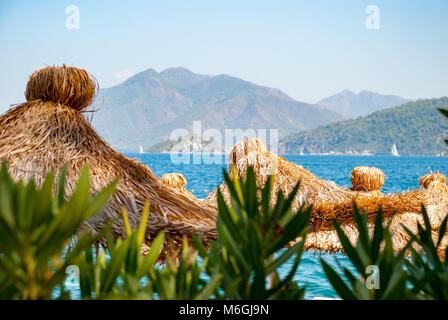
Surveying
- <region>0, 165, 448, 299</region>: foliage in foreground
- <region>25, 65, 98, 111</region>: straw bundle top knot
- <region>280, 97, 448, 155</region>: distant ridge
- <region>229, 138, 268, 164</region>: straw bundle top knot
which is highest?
<region>25, 65, 98, 111</region>: straw bundle top knot

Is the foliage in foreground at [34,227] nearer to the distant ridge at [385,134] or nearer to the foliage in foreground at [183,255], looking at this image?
the foliage in foreground at [183,255]

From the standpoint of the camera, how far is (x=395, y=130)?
87.6m

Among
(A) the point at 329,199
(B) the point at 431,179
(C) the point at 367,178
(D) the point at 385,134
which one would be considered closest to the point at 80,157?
(A) the point at 329,199

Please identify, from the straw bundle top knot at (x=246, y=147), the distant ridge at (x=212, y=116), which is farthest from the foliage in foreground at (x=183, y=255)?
the distant ridge at (x=212, y=116)

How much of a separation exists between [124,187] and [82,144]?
1.47 feet

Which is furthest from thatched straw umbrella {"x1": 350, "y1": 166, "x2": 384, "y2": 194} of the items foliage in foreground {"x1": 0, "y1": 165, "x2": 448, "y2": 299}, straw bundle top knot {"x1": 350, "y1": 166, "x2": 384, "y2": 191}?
foliage in foreground {"x1": 0, "y1": 165, "x2": 448, "y2": 299}

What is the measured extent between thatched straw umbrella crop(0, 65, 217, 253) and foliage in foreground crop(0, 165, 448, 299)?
4.15ft

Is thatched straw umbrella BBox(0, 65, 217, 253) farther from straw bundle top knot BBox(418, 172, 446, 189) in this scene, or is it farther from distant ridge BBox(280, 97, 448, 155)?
distant ridge BBox(280, 97, 448, 155)

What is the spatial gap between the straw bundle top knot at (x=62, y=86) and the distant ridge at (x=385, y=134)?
8198cm

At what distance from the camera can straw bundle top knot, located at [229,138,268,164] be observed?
5348 millimetres

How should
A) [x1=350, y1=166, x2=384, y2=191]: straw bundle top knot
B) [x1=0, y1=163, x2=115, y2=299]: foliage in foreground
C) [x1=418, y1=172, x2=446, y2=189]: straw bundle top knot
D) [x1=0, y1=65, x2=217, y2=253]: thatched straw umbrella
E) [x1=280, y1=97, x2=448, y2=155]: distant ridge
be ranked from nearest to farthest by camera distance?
1. [x1=0, y1=163, x2=115, y2=299]: foliage in foreground
2. [x1=0, y1=65, x2=217, y2=253]: thatched straw umbrella
3. [x1=350, y1=166, x2=384, y2=191]: straw bundle top knot
4. [x1=418, y1=172, x2=446, y2=189]: straw bundle top knot
5. [x1=280, y1=97, x2=448, y2=155]: distant ridge

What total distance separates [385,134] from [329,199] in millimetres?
91231

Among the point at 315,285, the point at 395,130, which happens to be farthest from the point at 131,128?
the point at 315,285
